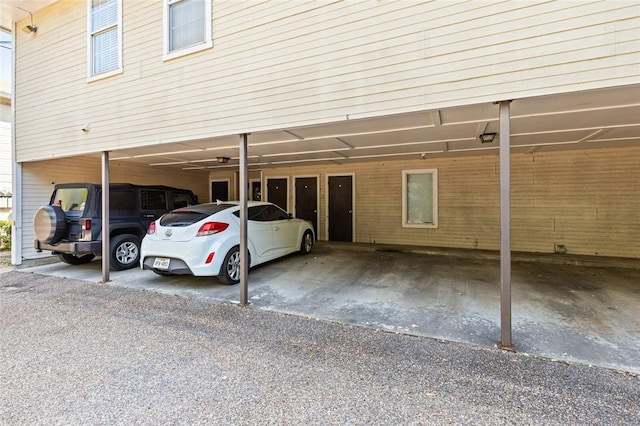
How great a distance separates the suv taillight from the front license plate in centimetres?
68

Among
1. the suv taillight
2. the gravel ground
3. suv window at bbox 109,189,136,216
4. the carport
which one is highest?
the carport

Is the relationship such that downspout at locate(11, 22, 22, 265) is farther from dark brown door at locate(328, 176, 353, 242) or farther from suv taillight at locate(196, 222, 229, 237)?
dark brown door at locate(328, 176, 353, 242)

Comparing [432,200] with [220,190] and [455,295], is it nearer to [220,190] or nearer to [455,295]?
[455,295]

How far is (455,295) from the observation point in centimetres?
434

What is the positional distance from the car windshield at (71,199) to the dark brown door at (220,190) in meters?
5.00

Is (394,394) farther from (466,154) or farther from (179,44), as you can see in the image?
(466,154)

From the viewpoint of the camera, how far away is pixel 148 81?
16.3 feet

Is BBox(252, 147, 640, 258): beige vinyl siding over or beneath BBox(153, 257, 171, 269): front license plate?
over

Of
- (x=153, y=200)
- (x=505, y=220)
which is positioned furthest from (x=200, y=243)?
(x=505, y=220)

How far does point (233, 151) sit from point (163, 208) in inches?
87.4

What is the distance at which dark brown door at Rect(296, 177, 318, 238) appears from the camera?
30.6 ft

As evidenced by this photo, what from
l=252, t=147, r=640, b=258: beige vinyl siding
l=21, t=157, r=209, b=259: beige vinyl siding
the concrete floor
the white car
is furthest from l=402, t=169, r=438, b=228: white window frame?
l=21, t=157, r=209, b=259: beige vinyl siding

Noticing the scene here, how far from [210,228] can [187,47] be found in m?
2.81

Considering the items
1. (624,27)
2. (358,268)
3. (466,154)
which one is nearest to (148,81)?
(358,268)
